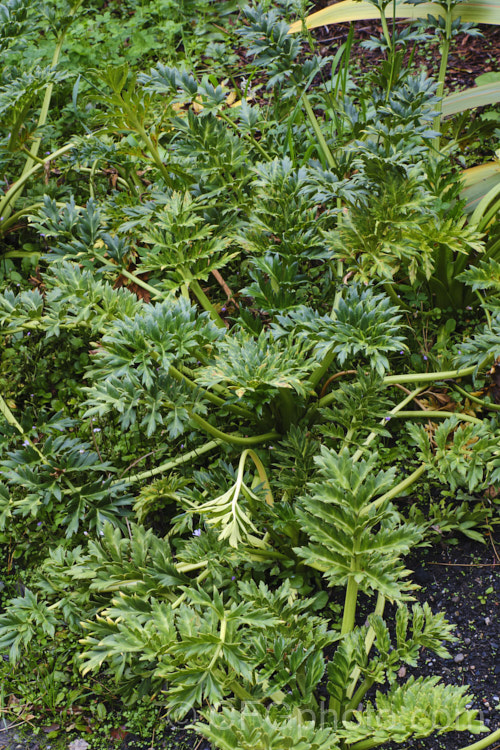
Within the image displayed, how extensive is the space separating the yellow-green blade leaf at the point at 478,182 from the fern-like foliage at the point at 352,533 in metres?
1.76

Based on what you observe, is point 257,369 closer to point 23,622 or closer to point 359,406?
point 359,406

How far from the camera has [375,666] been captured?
1.67 meters

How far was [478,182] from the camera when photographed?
→ 3.02 meters

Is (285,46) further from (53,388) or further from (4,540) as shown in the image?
(4,540)

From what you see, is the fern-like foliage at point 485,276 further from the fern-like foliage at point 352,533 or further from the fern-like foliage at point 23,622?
the fern-like foliage at point 23,622

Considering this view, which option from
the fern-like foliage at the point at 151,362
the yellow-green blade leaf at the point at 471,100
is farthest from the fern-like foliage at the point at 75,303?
the yellow-green blade leaf at the point at 471,100

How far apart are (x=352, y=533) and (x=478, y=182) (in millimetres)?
2028

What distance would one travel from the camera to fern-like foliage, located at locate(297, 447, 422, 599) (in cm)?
166

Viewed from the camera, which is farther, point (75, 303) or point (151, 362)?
point (75, 303)

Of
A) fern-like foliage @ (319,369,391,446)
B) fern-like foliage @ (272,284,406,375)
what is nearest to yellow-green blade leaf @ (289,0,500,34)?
fern-like foliage @ (272,284,406,375)

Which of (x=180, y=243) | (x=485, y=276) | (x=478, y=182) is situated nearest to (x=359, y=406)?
(x=485, y=276)

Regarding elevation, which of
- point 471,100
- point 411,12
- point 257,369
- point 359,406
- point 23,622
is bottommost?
point 23,622

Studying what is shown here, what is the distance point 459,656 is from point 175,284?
62.1 inches

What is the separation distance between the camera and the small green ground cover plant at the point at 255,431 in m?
1.69
